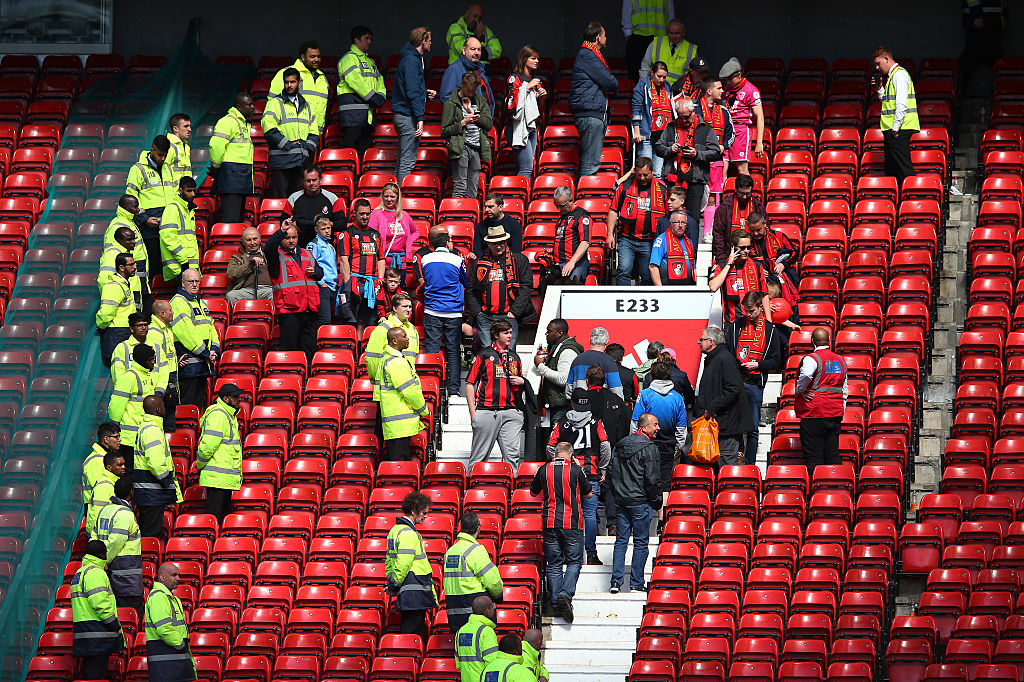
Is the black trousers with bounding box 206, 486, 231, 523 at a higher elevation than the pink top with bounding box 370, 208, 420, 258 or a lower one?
lower

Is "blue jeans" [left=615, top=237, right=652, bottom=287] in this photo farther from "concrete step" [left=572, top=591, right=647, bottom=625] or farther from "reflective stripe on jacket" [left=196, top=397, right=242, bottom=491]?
"reflective stripe on jacket" [left=196, top=397, right=242, bottom=491]

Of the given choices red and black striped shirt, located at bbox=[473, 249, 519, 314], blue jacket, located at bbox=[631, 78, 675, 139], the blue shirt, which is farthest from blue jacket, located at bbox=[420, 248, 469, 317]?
blue jacket, located at bbox=[631, 78, 675, 139]

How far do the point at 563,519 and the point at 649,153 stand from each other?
586cm

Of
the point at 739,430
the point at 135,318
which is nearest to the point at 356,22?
the point at 135,318

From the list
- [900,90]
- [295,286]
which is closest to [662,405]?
[295,286]

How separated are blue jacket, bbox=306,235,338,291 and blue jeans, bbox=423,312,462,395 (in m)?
1.01

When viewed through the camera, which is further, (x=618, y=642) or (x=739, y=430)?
(x=739, y=430)

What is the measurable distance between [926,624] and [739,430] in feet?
9.03

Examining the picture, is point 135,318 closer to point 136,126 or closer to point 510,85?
point 136,126

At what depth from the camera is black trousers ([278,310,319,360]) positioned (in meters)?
18.3

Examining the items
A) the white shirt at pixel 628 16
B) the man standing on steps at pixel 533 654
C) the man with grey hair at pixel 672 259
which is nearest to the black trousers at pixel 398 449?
the man with grey hair at pixel 672 259

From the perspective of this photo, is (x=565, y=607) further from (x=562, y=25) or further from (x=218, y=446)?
(x=562, y=25)

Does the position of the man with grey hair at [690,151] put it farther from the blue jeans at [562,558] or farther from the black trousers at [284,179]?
the blue jeans at [562,558]

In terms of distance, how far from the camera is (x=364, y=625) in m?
15.5
